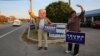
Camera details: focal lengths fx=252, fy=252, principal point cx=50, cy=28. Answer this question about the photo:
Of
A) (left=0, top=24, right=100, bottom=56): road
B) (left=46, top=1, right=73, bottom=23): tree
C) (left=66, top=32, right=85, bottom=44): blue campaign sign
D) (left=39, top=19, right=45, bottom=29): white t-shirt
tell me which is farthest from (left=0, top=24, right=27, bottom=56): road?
(left=46, top=1, right=73, bottom=23): tree

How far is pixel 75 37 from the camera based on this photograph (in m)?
10.8

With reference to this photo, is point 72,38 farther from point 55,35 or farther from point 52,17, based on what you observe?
point 52,17

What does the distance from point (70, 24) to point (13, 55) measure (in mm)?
2861

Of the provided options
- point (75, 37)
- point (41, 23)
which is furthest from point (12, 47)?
point (75, 37)

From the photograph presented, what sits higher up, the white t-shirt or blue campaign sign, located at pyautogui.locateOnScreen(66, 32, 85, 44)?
the white t-shirt

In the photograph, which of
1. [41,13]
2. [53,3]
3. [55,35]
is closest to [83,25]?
[53,3]

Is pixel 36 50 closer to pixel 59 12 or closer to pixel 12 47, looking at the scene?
pixel 12 47

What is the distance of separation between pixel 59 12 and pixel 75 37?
12.7 meters

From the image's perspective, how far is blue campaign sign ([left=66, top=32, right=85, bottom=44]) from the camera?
1060cm

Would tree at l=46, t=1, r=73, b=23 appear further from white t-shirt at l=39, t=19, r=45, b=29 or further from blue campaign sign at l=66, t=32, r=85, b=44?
blue campaign sign at l=66, t=32, r=85, b=44

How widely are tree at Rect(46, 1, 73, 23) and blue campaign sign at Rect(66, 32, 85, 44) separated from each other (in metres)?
11.7

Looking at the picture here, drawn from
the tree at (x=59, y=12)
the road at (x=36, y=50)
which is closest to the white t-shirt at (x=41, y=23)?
the road at (x=36, y=50)

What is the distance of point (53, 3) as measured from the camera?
2525cm

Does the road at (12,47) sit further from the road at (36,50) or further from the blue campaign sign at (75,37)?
the blue campaign sign at (75,37)
